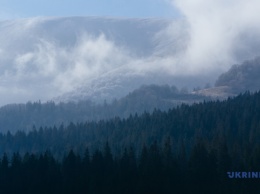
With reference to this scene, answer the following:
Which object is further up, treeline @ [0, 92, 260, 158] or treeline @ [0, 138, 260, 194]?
treeline @ [0, 92, 260, 158]

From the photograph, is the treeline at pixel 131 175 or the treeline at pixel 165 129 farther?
the treeline at pixel 165 129

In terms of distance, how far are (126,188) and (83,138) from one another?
101529mm

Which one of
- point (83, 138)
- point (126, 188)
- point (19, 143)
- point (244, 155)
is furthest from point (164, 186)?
point (19, 143)

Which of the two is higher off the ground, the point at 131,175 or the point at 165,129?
the point at 165,129

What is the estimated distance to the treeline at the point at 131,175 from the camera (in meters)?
87.4

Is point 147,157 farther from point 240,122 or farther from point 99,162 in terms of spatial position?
point 240,122

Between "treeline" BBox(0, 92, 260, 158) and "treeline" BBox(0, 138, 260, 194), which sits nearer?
"treeline" BBox(0, 138, 260, 194)

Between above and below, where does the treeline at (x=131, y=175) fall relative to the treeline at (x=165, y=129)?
below

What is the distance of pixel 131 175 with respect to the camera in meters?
89.8

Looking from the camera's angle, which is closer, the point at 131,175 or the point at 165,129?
the point at 131,175

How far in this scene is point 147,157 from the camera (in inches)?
3625

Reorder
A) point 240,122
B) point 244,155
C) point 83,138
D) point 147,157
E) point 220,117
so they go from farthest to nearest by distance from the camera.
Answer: point 83,138 → point 220,117 → point 240,122 → point 244,155 → point 147,157

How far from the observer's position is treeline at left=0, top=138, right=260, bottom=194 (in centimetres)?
8738

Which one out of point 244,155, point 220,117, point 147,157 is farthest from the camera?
point 220,117
